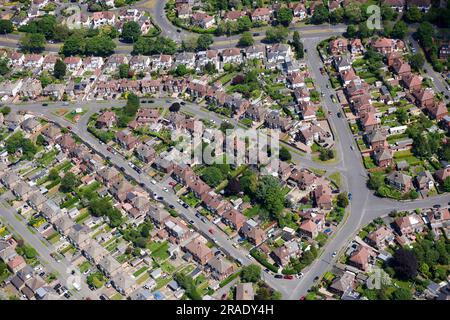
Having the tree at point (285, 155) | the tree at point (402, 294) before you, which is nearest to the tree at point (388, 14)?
the tree at point (285, 155)

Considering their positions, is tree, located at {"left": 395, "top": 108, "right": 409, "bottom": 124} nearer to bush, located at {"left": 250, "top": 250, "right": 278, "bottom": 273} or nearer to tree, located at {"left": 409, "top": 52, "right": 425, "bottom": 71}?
tree, located at {"left": 409, "top": 52, "right": 425, "bottom": 71}

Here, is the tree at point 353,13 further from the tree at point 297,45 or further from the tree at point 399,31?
the tree at point 297,45

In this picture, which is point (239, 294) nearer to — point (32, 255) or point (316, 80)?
point (32, 255)

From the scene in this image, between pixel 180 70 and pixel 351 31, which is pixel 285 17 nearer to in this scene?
pixel 351 31

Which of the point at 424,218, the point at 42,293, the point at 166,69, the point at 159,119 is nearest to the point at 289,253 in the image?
the point at 424,218

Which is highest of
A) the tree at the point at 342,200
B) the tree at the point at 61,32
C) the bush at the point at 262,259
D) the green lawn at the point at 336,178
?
the tree at the point at 61,32

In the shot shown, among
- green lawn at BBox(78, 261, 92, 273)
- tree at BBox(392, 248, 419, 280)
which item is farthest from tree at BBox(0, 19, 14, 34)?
tree at BBox(392, 248, 419, 280)

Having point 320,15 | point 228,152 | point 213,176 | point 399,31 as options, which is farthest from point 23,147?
point 399,31
